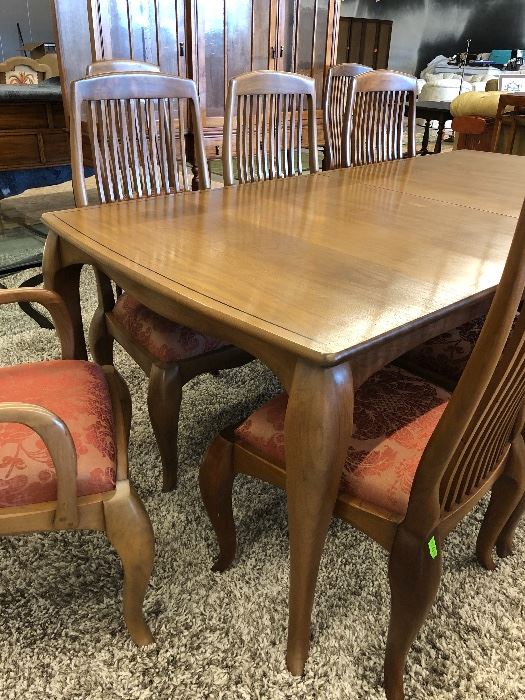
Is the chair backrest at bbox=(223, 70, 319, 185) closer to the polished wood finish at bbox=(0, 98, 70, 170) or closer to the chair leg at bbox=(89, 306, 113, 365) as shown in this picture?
the chair leg at bbox=(89, 306, 113, 365)

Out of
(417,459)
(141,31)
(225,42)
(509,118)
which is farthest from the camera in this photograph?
(509,118)

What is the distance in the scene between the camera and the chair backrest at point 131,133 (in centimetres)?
155

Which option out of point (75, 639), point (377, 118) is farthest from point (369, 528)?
point (377, 118)

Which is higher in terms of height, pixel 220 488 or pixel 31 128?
pixel 31 128

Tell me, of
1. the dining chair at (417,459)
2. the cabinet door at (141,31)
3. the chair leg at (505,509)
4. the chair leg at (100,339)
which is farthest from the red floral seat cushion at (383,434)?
the cabinet door at (141,31)

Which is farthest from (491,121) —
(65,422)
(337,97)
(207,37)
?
(65,422)

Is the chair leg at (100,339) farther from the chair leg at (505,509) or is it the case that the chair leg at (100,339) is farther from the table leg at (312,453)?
the chair leg at (505,509)

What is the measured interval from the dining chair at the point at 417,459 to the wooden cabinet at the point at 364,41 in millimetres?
9241

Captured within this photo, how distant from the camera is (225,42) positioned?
10.7 ft

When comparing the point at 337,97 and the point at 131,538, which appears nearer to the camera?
the point at 131,538

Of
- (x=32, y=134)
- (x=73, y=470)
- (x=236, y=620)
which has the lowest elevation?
(x=236, y=620)

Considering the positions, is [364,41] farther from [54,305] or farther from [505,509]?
[505,509]

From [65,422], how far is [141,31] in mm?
2636

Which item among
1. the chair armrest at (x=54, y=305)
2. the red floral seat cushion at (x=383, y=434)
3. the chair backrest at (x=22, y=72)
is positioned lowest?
the red floral seat cushion at (x=383, y=434)
